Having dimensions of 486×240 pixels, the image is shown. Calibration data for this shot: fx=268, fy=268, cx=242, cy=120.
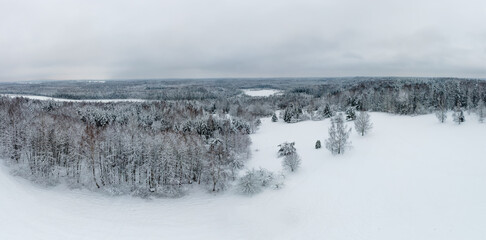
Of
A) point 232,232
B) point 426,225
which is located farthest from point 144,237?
point 426,225

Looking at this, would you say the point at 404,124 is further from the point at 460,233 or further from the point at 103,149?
the point at 103,149

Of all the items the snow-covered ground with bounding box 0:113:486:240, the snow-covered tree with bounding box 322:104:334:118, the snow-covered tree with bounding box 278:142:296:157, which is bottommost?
the snow-covered ground with bounding box 0:113:486:240

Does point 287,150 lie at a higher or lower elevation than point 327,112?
lower

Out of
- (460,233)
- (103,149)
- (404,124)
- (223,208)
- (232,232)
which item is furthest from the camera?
(404,124)

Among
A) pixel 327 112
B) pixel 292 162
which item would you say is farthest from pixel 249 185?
pixel 327 112

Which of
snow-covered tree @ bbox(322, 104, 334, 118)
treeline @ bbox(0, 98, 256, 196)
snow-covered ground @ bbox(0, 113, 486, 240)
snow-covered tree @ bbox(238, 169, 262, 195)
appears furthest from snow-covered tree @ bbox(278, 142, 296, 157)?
snow-covered tree @ bbox(322, 104, 334, 118)

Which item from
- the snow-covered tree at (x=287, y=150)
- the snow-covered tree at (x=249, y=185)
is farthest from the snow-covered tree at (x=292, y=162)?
the snow-covered tree at (x=249, y=185)

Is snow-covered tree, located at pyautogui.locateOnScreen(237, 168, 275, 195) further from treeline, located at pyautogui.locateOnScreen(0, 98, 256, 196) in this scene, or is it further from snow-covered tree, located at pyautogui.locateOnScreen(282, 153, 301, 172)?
snow-covered tree, located at pyautogui.locateOnScreen(282, 153, 301, 172)

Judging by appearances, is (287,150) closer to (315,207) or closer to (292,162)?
(292,162)
